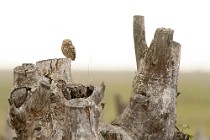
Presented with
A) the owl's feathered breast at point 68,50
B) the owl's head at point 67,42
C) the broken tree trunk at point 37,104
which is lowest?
the broken tree trunk at point 37,104

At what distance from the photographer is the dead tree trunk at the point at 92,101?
669 cm

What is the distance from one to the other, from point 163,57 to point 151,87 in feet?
1.40

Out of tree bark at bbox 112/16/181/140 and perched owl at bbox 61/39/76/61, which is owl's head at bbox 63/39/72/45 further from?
tree bark at bbox 112/16/181/140


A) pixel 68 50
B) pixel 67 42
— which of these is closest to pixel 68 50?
pixel 68 50

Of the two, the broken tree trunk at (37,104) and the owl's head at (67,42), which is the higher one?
the owl's head at (67,42)

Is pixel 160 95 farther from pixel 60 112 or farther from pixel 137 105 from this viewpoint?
pixel 60 112

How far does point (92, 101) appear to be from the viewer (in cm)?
665

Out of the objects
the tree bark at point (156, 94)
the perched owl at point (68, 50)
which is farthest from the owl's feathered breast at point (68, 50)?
the tree bark at point (156, 94)

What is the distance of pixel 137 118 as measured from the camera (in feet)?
26.8

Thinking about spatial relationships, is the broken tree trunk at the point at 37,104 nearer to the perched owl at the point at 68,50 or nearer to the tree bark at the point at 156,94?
the tree bark at the point at 156,94

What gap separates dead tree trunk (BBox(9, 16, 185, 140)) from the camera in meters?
6.69

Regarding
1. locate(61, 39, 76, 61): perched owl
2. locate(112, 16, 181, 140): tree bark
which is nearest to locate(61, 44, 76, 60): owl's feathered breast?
→ locate(61, 39, 76, 61): perched owl

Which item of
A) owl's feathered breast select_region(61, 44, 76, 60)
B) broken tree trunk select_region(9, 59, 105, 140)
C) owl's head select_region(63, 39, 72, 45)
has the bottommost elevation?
broken tree trunk select_region(9, 59, 105, 140)

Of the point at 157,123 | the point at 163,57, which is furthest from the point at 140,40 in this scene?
the point at 157,123
